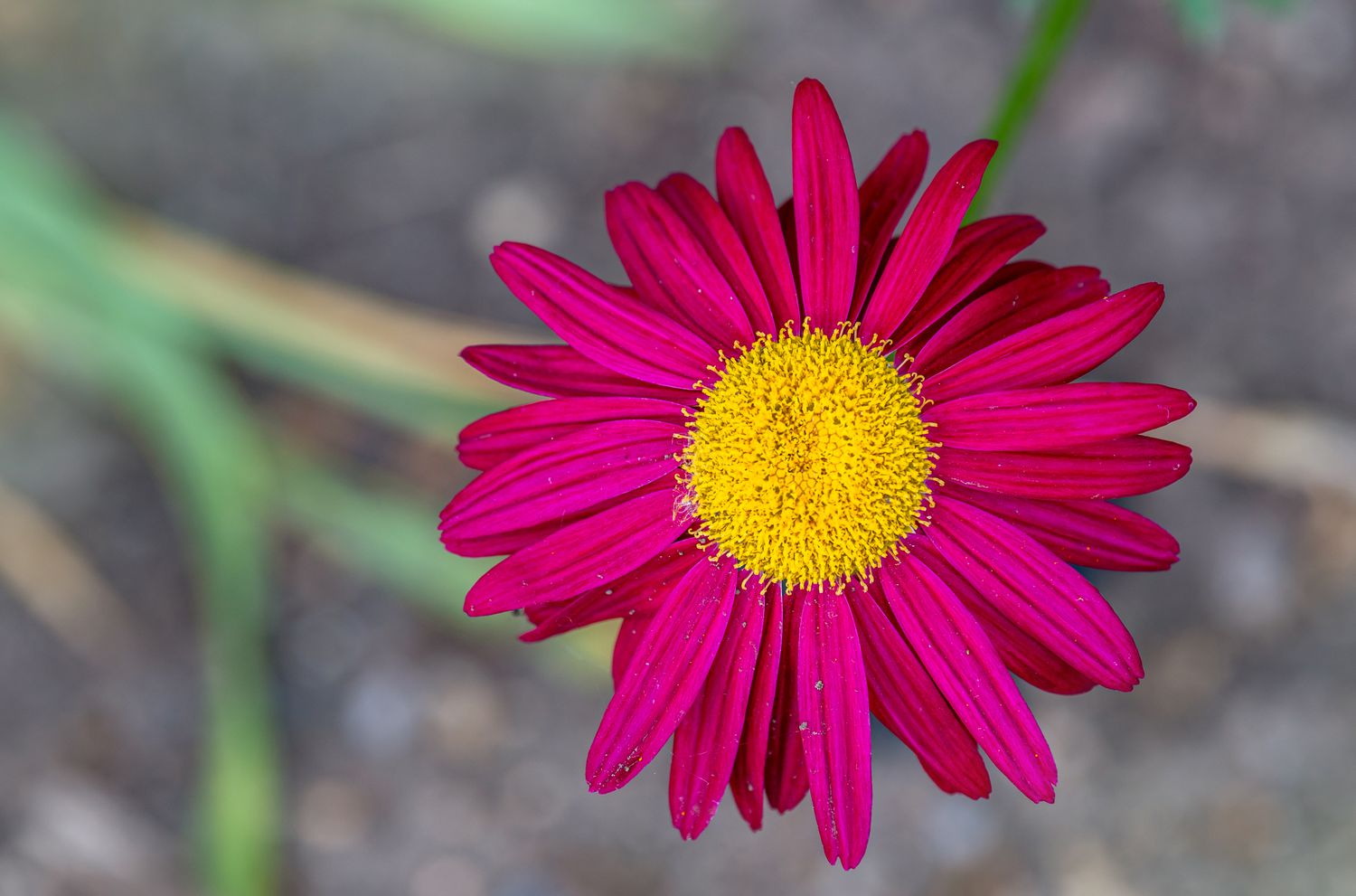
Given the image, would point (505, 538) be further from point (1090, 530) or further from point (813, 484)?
point (1090, 530)

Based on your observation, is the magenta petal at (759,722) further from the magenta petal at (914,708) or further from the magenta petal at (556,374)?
the magenta petal at (556,374)

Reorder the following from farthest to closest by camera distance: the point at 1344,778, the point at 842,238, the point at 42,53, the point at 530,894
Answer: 1. the point at 42,53
2. the point at 530,894
3. the point at 1344,778
4. the point at 842,238

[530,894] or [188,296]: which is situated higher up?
[188,296]

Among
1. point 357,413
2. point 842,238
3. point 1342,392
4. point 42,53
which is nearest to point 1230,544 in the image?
point 1342,392

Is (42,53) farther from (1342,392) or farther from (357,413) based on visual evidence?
(1342,392)

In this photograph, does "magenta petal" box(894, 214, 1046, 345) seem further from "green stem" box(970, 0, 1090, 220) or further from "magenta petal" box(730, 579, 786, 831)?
"magenta petal" box(730, 579, 786, 831)

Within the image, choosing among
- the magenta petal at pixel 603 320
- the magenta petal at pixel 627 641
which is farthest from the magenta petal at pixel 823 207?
the magenta petal at pixel 627 641
